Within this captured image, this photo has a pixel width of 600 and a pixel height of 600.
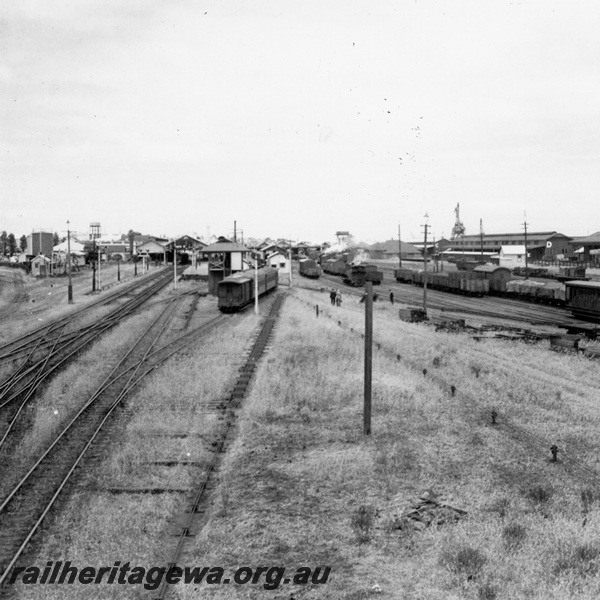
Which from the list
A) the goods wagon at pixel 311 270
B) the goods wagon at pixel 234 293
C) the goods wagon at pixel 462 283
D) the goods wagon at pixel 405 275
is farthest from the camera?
the goods wagon at pixel 311 270

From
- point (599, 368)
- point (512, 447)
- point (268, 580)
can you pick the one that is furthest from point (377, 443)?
point (599, 368)

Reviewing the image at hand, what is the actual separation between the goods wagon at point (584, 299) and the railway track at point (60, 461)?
95.5 feet

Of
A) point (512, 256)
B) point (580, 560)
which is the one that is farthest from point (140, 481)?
point (512, 256)

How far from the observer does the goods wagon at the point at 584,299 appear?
131ft

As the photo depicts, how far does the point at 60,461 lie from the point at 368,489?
8181 mm

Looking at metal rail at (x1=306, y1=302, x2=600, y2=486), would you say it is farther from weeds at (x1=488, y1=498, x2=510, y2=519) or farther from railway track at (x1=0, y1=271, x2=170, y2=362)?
railway track at (x1=0, y1=271, x2=170, y2=362)

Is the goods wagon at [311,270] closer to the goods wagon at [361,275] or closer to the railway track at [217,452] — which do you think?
the goods wagon at [361,275]

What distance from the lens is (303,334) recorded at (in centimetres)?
3250

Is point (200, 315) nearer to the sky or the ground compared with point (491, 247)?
nearer to the ground

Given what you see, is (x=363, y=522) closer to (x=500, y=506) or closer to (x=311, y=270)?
(x=500, y=506)

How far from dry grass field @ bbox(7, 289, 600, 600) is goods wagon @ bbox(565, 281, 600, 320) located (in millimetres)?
17380

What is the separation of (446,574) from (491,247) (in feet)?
485

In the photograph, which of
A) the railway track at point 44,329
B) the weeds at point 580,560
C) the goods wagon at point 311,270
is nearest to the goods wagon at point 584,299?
the weeds at point 580,560

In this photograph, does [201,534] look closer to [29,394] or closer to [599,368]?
[29,394]
